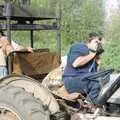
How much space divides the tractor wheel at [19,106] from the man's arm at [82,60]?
3.22 ft

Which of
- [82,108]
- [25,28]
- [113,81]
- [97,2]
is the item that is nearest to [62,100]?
[82,108]

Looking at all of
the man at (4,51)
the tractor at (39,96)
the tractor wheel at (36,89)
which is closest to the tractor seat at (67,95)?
the tractor at (39,96)

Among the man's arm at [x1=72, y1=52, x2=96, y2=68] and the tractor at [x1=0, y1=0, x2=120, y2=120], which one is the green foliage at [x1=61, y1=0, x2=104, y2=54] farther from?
the man's arm at [x1=72, y1=52, x2=96, y2=68]

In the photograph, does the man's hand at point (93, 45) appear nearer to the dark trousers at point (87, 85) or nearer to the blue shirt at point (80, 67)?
the blue shirt at point (80, 67)

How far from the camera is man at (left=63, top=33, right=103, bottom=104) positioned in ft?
21.5

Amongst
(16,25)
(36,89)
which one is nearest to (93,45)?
(36,89)

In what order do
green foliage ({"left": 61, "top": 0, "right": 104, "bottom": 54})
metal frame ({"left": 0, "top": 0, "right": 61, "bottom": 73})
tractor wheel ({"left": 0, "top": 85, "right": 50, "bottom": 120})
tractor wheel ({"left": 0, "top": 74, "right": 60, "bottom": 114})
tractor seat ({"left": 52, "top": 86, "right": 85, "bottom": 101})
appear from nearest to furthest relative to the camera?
tractor wheel ({"left": 0, "top": 85, "right": 50, "bottom": 120})
tractor wheel ({"left": 0, "top": 74, "right": 60, "bottom": 114})
tractor seat ({"left": 52, "top": 86, "right": 85, "bottom": 101})
metal frame ({"left": 0, "top": 0, "right": 61, "bottom": 73})
green foliage ({"left": 61, "top": 0, "right": 104, "bottom": 54})

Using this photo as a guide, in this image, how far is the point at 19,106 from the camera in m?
5.76

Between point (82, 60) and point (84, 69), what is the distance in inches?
5.3

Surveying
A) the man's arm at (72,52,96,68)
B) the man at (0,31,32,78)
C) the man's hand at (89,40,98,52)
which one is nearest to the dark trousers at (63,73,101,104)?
the man's arm at (72,52,96,68)

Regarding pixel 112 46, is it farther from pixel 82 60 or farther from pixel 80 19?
pixel 82 60

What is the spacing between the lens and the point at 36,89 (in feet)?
20.3

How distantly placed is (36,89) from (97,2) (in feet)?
75.2

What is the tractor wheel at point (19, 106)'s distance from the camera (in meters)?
5.70
